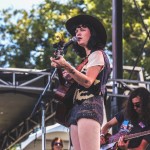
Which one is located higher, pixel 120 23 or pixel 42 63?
pixel 120 23

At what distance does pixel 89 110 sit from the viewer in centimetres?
328

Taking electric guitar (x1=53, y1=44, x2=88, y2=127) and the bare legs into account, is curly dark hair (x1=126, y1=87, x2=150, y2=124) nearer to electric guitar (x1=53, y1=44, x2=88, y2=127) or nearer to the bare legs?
electric guitar (x1=53, y1=44, x2=88, y2=127)

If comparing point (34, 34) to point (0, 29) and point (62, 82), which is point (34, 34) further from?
point (62, 82)

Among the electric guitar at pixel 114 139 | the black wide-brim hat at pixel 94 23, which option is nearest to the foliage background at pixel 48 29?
the electric guitar at pixel 114 139

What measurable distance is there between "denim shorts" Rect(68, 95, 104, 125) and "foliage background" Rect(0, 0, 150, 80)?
14.1 meters

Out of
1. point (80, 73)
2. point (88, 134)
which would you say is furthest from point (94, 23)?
point (88, 134)

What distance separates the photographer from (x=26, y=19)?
2092cm

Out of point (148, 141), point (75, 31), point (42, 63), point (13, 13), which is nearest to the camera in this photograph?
point (75, 31)

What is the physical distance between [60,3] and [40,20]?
44.3 inches

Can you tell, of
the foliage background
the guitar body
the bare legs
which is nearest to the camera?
the bare legs

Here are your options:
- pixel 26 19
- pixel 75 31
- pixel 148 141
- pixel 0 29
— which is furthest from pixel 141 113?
pixel 0 29

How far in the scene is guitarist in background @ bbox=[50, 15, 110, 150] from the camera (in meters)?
3.22

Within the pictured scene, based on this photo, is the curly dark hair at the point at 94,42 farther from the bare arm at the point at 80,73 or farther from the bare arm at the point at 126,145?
the bare arm at the point at 126,145

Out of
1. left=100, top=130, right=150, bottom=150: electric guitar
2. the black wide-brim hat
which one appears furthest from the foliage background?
the black wide-brim hat
